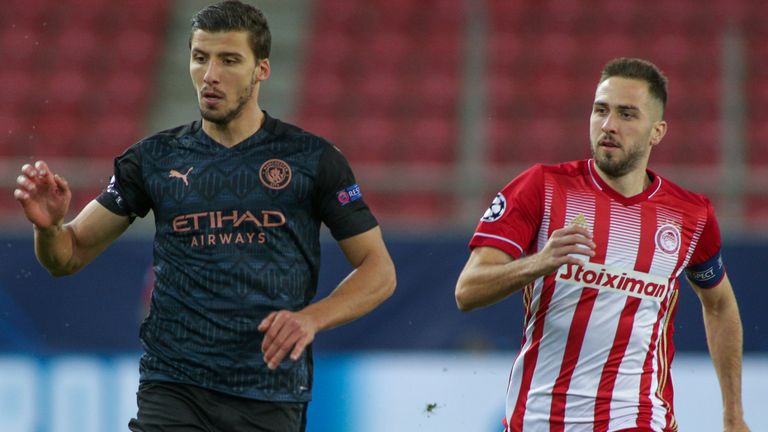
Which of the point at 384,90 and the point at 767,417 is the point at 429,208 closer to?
the point at 384,90

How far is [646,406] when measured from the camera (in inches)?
164

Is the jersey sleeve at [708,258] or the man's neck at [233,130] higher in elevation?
the man's neck at [233,130]

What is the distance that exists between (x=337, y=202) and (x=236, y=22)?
2.31 feet

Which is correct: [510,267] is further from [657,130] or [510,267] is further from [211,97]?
[211,97]

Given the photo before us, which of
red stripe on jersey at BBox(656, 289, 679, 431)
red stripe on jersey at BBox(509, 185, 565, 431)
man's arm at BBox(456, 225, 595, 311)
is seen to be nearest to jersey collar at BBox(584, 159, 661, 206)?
red stripe on jersey at BBox(509, 185, 565, 431)

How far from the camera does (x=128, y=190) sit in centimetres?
412

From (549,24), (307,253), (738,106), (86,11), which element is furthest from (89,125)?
(307,253)

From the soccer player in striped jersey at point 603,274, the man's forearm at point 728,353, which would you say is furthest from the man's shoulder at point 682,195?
the man's forearm at point 728,353

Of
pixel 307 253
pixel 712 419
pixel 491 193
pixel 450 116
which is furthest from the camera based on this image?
pixel 450 116

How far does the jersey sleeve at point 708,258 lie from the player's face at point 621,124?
1.22 feet

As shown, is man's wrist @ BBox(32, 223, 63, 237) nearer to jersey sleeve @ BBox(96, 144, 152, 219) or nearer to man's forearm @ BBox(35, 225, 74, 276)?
man's forearm @ BBox(35, 225, 74, 276)

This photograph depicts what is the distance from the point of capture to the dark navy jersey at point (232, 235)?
12.7 ft

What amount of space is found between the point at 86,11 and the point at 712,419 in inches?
357

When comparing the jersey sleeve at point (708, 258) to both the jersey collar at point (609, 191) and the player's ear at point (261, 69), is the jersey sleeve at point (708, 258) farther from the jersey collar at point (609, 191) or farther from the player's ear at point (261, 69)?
the player's ear at point (261, 69)
